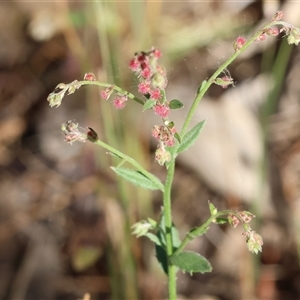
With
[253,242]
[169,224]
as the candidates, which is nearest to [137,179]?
[169,224]

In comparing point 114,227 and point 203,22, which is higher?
point 203,22

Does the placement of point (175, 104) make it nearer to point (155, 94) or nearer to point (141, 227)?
point (155, 94)

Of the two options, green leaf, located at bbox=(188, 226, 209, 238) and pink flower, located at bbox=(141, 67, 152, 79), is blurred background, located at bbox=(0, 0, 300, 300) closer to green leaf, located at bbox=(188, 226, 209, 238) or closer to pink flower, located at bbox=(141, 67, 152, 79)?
green leaf, located at bbox=(188, 226, 209, 238)

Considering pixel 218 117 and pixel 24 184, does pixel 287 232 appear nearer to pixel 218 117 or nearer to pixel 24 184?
A: pixel 218 117

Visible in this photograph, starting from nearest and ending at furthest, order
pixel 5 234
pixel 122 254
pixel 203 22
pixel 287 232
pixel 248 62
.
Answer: pixel 122 254
pixel 287 232
pixel 5 234
pixel 248 62
pixel 203 22

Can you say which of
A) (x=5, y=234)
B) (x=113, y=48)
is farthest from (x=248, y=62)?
(x=5, y=234)

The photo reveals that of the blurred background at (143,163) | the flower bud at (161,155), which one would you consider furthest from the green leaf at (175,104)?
the blurred background at (143,163)

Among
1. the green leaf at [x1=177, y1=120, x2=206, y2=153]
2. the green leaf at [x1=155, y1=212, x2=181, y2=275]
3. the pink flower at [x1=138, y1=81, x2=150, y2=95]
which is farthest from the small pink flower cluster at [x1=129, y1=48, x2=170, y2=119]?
the green leaf at [x1=155, y1=212, x2=181, y2=275]
